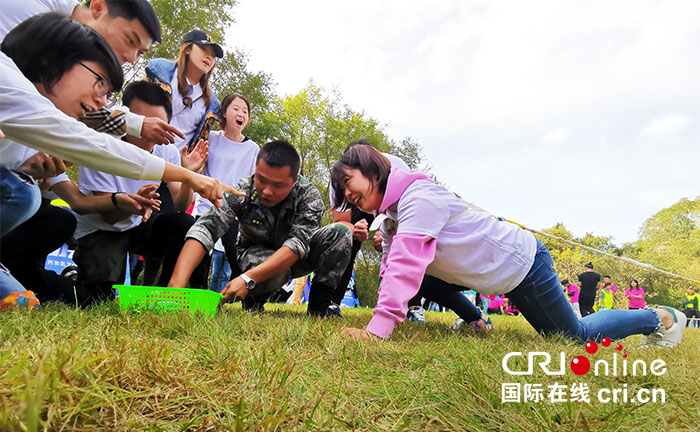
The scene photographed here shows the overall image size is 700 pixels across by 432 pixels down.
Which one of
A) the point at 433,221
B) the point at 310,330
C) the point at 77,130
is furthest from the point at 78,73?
the point at 433,221

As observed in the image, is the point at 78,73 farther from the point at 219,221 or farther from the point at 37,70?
the point at 219,221

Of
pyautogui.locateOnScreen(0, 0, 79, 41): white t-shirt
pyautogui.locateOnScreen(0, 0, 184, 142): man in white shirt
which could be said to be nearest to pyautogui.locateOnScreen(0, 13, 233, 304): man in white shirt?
pyautogui.locateOnScreen(0, 0, 79, 41): white t-shirt

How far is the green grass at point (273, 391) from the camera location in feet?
2.76

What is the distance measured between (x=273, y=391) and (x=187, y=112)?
12.6ft

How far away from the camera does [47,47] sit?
6.81ft

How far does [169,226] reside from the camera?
3.33 meters

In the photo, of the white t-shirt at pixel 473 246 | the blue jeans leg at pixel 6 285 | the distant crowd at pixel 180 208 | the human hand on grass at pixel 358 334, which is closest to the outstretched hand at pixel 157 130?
the distant crowd at pixel 180 208

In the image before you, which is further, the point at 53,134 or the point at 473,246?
the point at 473,246

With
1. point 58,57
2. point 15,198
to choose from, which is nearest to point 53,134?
point 58,57

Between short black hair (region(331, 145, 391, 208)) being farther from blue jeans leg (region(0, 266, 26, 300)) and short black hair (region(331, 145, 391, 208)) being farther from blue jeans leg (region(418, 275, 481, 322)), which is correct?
blue jeans leg (region(0, 266, 26, 300))

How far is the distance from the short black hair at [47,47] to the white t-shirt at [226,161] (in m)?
2.50

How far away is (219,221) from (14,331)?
1.74 m

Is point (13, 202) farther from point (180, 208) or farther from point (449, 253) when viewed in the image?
point (449, 253)

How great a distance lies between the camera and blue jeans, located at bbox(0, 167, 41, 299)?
7.53ft
